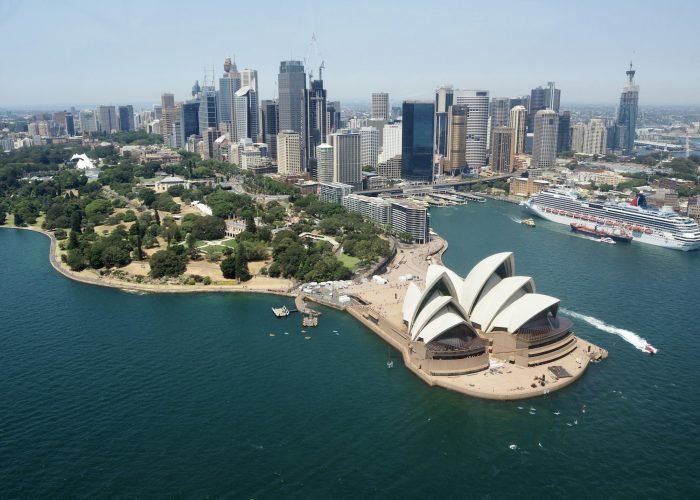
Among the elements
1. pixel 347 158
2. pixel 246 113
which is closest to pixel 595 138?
pixel 347 158

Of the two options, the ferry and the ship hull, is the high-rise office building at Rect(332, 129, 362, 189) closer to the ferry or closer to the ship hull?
the ship hull

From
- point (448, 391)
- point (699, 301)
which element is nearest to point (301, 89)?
point (699, 301)

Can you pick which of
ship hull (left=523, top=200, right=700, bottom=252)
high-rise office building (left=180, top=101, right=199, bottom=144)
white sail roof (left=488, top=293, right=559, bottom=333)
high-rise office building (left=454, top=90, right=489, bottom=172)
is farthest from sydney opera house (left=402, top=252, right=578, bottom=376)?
high-rise office building (left=180, top=101, right=199, bottom=144)

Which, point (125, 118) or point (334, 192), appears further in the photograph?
point (125, 118)

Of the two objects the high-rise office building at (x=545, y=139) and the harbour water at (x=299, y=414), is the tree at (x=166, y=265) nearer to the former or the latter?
the harbour water at (x=299, y=414)

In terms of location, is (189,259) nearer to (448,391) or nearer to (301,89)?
(448,391)

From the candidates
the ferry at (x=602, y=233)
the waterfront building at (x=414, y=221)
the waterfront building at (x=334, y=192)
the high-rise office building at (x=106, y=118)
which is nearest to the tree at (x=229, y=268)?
the waterfront building at (x=414, y=221)

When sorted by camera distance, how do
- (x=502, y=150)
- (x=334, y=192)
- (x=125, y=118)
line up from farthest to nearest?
1. (x=125, y=118)
2. (x=502, y=150)
3. (x=334, y=192)

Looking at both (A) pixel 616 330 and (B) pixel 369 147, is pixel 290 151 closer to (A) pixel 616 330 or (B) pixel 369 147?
(B) pixel 369 147
